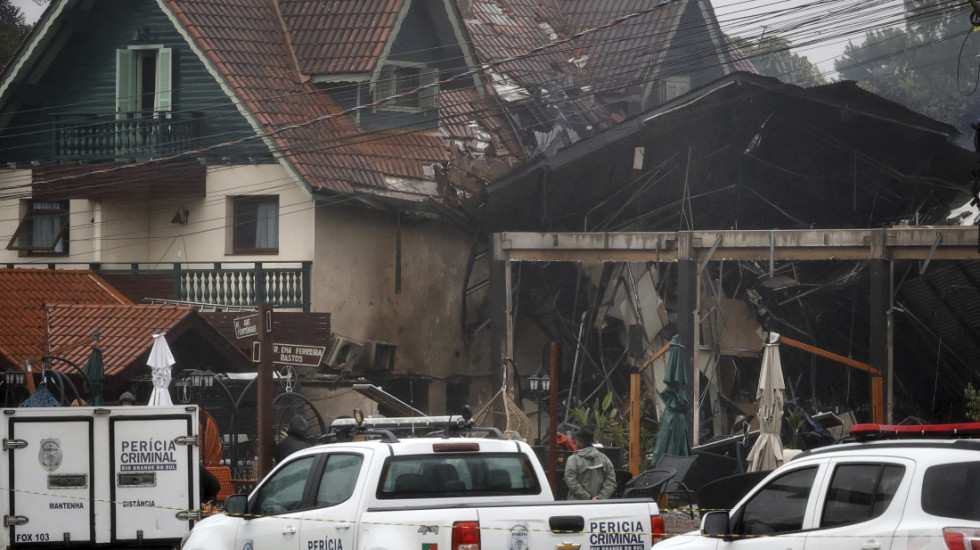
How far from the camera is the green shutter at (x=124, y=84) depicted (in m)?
28.4

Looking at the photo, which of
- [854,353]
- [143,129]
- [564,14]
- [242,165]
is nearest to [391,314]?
[242,165]

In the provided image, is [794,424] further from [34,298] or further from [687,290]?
[34,298]

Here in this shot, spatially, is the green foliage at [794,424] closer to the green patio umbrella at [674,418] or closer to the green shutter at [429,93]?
the green patio umbrella at [674,418]

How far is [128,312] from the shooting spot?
2472 centimetres

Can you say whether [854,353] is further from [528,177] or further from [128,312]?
[128,312]

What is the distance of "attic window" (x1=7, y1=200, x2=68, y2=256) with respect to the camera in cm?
2950

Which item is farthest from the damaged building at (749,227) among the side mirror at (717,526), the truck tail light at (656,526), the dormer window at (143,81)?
the side mirror at (717,526)

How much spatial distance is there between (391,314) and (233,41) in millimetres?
6149

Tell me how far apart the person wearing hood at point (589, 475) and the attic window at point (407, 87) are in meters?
14.1

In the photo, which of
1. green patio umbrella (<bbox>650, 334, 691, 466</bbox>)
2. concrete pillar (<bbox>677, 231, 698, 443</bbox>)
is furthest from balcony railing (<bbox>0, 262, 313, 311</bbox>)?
green patio umbrella (<bbox>650, 334, 691, 466</bbox>)

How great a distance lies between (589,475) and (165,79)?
1553 cm

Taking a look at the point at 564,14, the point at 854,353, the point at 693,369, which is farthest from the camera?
the point at 564,14

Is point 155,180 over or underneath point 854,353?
over

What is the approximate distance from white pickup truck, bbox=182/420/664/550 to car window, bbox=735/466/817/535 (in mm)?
1130
